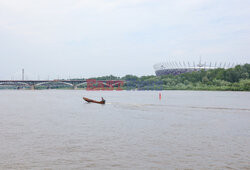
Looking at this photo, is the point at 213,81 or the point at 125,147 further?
the point at 213,81

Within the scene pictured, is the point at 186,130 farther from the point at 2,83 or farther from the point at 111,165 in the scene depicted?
the point at 2,83

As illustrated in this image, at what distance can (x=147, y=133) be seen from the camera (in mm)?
21172

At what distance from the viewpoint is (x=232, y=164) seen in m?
13.0

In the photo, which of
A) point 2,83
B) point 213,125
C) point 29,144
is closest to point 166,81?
point 2,83

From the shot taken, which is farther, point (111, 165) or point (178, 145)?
point (178, 145)

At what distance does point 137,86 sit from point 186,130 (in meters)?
164

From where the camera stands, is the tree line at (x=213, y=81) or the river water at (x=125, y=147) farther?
the tree line at (x=213, y=81)

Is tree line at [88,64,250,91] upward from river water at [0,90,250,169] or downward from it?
upward

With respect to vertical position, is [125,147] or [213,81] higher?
[213,81]

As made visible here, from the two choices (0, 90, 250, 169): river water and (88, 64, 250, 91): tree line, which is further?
(88, 64, 250, 91): tree line

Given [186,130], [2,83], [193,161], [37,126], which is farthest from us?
[2,83]

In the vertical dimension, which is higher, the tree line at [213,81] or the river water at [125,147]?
the tree line at [213,81]

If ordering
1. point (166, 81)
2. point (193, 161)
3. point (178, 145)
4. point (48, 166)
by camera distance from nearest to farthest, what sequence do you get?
point (48, 166)
point (193, 161)
point (178, 145)
point (166, 81)

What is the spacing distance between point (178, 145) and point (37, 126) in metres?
13.1
